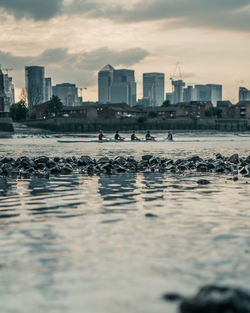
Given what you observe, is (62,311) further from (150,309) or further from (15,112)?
(15,112)

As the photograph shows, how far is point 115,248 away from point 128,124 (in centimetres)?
14242

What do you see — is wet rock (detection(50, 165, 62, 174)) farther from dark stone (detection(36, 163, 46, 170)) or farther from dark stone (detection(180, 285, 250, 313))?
dark stone (detection(180, 285, 250, 313))

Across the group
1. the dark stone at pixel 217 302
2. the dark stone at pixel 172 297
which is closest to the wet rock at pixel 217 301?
the dark stone at pixel 217 302

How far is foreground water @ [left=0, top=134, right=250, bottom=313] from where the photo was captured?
6324 millimetres

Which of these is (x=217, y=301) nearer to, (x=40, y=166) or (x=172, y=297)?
(x=172, y=297)

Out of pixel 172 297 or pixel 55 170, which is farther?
pixel 55 170

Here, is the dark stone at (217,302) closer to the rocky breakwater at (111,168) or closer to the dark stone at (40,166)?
the rocky breakwater at (111,168)

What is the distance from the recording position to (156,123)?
497 ft

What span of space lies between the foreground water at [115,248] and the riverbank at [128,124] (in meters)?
121

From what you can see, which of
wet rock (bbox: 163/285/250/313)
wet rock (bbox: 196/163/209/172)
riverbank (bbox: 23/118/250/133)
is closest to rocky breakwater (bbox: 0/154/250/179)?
wet rock (bbox: 196/163/209/172)

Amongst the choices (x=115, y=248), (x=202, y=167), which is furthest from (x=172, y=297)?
(x=202, y=167)

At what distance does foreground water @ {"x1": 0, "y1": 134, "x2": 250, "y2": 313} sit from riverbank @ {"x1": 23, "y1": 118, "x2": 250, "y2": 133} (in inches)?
4781

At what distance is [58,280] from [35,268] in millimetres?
706

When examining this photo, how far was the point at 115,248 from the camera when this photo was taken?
8.51 m
